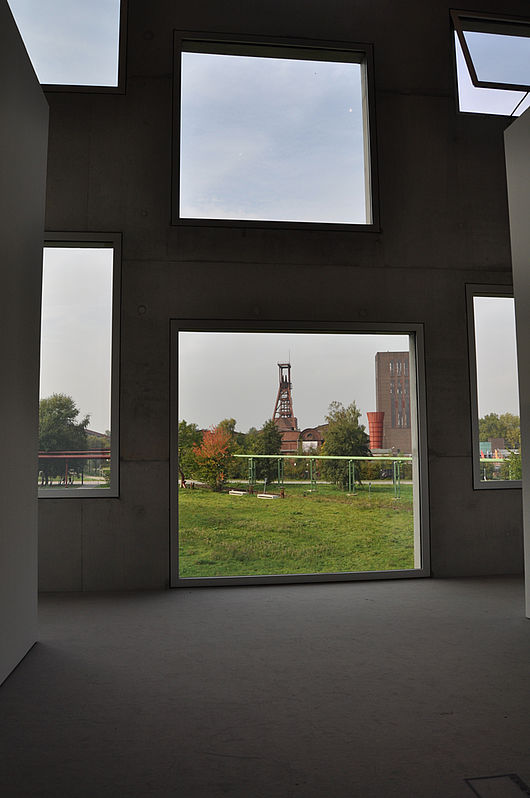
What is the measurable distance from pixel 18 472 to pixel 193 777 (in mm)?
1851

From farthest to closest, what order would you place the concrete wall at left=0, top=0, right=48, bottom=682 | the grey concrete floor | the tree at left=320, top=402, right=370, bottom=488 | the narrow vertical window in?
the narrow vertical window → the tree at left=320, top=402, right=370, bottom=488 → the concrete wall at left=0, top=0, right=48, bottom=682 → the grey concrete floor

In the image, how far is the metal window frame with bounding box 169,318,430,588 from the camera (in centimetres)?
531

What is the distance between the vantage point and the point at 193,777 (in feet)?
7.34

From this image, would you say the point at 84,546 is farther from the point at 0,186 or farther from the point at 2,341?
the point at 0,186

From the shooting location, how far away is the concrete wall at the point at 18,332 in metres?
3.17

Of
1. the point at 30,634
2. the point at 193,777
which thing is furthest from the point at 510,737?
the point at 30,634

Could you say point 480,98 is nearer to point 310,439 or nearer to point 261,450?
point 310,439

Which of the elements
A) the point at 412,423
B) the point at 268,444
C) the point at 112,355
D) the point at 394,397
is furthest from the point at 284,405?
the point at 112,355

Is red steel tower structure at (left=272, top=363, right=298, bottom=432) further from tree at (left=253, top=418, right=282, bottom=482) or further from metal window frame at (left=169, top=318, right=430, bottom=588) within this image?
metal window frame at (left=169, top=318, right=430, bottom=588)

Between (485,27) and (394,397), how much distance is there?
381 centimetres

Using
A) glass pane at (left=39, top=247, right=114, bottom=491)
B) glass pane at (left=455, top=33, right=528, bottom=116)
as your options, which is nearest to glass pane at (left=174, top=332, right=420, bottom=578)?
glass pane at (left=39, top=247, right=114, bottom=491)

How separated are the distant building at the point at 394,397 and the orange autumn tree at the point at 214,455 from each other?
4.69 ft

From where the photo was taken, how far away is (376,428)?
5715 mm

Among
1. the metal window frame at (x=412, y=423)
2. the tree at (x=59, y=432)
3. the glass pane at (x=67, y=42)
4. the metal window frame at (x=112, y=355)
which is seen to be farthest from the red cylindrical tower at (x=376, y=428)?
the glass pane at (x=67, y=42)
